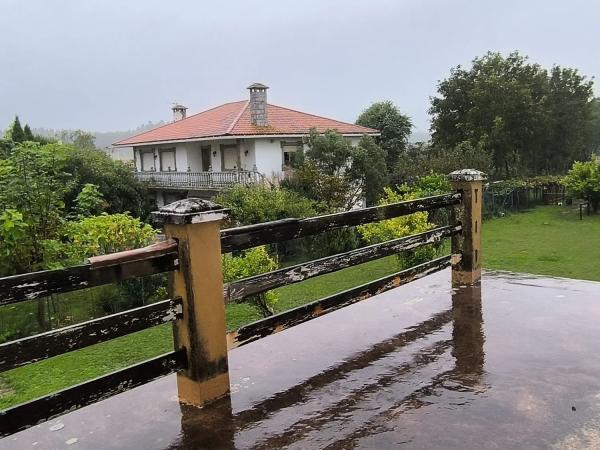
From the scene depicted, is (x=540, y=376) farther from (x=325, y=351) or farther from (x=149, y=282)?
(x=149, y=282)

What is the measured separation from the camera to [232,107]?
29672mm

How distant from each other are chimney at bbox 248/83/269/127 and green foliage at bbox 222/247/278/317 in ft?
59.2

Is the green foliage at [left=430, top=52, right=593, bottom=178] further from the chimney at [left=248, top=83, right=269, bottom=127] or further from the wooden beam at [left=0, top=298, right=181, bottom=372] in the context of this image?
the wooden beam at [left=0, top=298, right=181, bottom=372]

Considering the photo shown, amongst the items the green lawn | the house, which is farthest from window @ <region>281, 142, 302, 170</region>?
the green lawn

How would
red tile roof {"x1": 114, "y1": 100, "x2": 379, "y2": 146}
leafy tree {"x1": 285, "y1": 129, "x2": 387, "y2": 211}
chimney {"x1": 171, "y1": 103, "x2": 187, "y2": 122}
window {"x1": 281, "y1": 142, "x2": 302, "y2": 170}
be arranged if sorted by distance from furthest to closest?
chimney {"x1": 171, "y1": 103, "x2": 187, "y2": 122} → window {"x1": 281, "y1": 142, "x2": 302, "y2": 170} → red tile roof {"x1": 114, "y1": 100, "x2": 379, "y2": 146} → leafy tree {"x1": 285, "y1": 129, "x2": 387, "y2": 211}

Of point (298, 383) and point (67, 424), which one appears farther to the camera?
point (298, 383)

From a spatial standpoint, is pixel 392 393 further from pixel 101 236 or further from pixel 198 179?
pixel 198 179

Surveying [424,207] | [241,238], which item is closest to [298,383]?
[241,238]

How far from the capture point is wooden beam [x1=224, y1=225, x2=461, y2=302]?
9.44ft

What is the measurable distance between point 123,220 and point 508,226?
11.8m

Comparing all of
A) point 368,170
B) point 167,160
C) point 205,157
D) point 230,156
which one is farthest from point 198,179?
Result: point 368,170

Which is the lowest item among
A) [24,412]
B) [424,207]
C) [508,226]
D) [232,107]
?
[508,226]

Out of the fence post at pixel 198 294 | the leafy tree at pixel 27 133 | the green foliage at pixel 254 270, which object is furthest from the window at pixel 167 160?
the fence post at pixel 198 294

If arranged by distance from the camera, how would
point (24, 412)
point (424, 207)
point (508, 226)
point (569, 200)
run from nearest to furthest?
point (24, 412) < point (424, 207) < point (508, 226) < point (569, 200)
